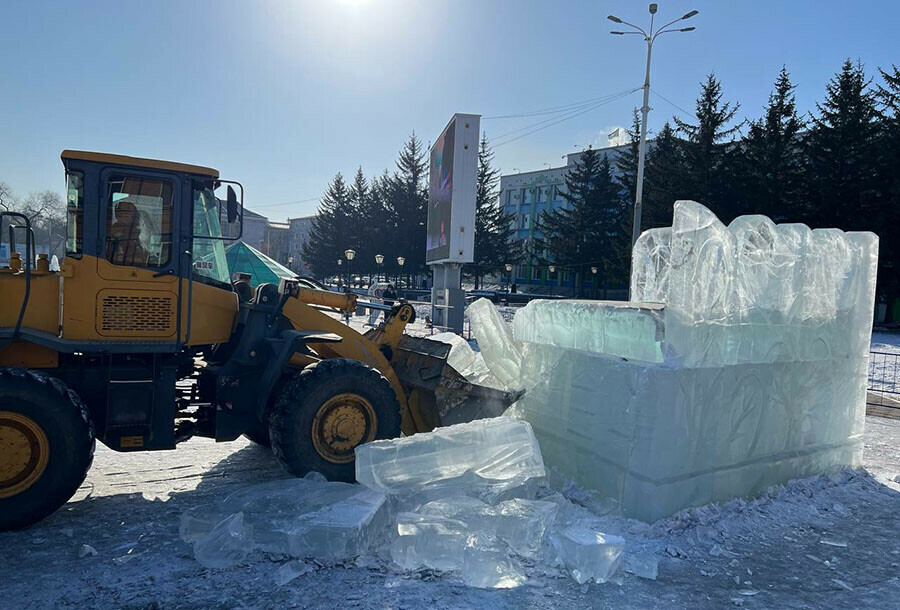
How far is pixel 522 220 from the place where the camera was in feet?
238

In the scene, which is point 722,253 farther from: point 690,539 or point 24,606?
point 24,606

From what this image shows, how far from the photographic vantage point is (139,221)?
5.00 meters

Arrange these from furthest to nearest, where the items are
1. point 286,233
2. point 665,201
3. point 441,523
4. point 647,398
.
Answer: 1. point 286,233
2. point 665,201
3. point 647,398
4. point 441,523

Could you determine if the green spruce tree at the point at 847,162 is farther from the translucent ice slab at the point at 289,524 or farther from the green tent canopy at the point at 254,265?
the translucent ice slab at the point at 289,524

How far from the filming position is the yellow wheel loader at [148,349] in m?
4.38

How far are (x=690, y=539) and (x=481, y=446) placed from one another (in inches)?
68.2

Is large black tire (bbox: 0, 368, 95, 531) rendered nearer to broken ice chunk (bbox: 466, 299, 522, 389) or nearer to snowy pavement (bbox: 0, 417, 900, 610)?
snowy pavement (bbox: 0, 417, 900, 610)

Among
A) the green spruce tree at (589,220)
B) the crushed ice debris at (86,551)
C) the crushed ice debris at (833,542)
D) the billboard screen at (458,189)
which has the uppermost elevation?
the green spruce tree at (589,220)

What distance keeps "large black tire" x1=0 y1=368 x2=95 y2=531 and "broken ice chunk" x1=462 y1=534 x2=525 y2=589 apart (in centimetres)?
292

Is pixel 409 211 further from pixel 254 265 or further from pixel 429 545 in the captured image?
pixel 429 545

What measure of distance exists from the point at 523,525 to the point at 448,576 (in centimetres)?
71

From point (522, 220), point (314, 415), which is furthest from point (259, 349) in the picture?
point (522, 220)

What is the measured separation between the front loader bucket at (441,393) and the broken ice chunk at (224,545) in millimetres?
2429

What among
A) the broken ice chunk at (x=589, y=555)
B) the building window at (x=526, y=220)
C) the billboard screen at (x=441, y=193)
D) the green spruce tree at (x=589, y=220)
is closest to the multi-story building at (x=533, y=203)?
the building window at (x=526, y=220)
